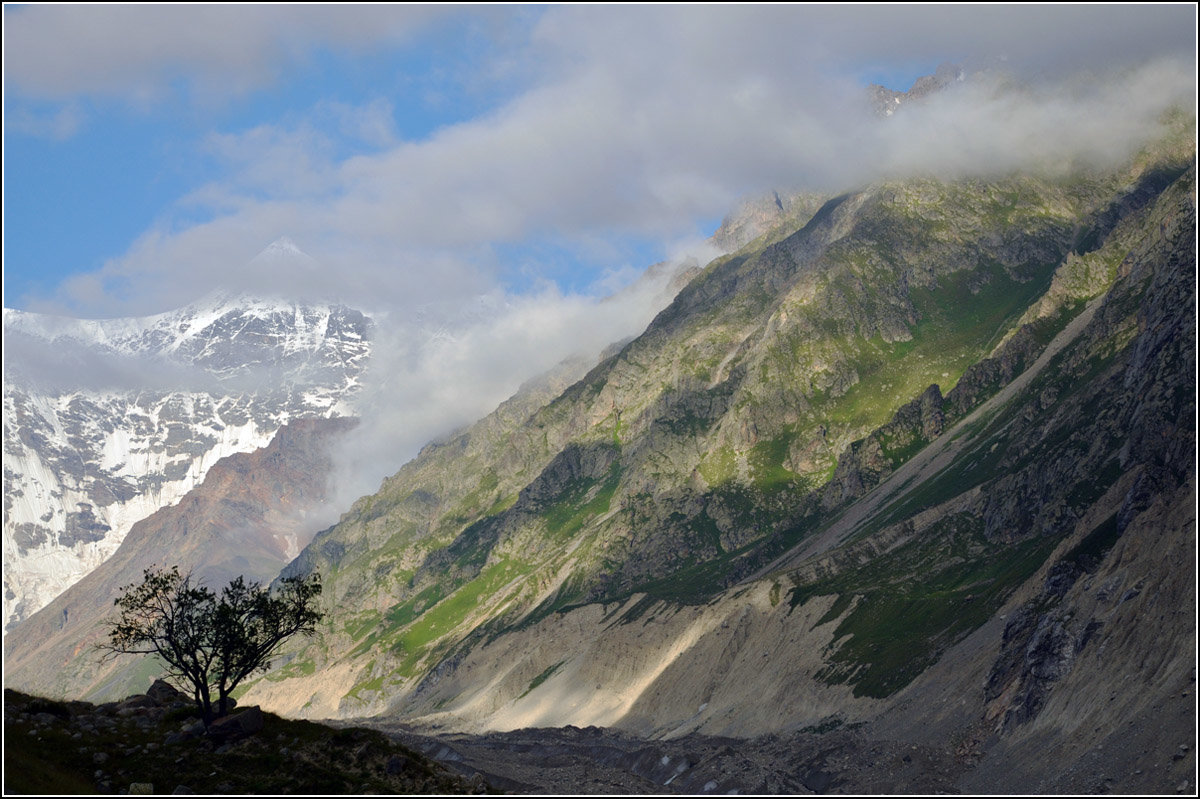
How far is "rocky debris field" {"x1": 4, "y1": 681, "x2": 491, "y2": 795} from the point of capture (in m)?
66.7

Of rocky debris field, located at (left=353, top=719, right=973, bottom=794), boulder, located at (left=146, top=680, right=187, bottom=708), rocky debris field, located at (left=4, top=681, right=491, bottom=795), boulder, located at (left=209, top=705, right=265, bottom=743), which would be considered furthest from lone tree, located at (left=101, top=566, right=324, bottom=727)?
rocky debris field, located at (left=353, top=719, right=973, bottom=794)

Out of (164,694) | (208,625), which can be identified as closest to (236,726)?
(208,625)

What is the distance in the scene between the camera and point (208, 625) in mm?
89750

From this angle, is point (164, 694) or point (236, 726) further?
point (164, 694)

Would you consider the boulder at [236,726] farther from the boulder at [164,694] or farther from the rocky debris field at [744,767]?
the rocky debris field at [744,767]

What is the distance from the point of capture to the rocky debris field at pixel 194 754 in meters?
66.7

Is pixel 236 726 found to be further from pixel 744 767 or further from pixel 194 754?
pixel 744 767

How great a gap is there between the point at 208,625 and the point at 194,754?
628 inches

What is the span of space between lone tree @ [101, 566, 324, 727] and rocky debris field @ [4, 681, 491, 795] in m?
3.52

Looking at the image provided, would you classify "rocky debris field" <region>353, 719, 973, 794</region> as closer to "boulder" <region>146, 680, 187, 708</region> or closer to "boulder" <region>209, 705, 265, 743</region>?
"boulder" <region>146, 680, 187, 708</region>

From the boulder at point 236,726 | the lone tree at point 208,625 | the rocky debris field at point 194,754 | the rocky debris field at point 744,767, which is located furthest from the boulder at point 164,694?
the rocky debris field at point 744,767

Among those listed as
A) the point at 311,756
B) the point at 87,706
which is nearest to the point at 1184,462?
the point at 311,756

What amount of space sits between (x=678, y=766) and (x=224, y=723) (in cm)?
8911

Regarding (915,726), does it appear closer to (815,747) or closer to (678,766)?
(815,747)
